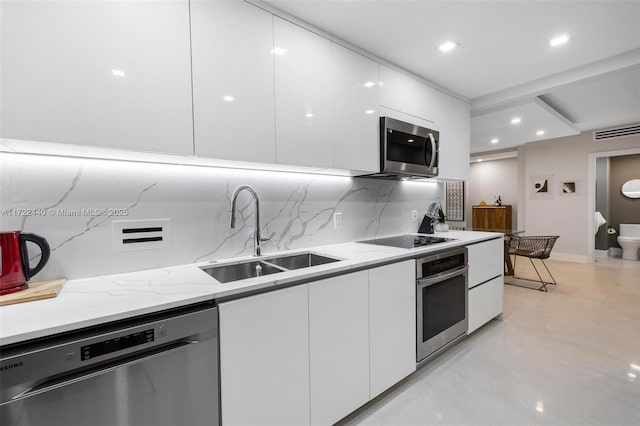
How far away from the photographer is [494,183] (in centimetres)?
762

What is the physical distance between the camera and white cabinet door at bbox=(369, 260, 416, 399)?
5.36 feet

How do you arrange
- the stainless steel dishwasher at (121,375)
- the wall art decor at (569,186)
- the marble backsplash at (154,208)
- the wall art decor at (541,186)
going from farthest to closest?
the wall art decor at (541,186) → the wall art decor at (569,186) → the marble backsplash at (154,208) → the stainless steel dishwasher at (121,375)

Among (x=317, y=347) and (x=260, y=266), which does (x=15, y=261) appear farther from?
(x=317, y=347)

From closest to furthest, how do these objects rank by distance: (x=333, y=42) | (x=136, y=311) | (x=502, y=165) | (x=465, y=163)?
1. (x=136, y=311)
2. (x=333, y=42)
3. (x=465, y=163)
4. (x=502, y=165)

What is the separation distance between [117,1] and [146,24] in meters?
0.11

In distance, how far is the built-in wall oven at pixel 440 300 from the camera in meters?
1.92

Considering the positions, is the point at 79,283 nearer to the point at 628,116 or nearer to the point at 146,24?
the point at 146,24

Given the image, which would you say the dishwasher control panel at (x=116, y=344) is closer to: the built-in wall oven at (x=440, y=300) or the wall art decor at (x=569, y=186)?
the built-in wall oven at (x=440, y=300)

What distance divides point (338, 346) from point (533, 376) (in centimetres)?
155

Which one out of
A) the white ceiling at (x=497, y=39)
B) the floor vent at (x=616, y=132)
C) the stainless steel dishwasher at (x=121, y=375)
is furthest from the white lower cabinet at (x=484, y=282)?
the floor vent at (x=616, y=132)

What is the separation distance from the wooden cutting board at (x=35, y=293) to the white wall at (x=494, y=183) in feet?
26.9

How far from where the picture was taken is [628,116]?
4477 mm

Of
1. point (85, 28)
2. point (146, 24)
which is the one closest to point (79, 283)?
point (85, 28)

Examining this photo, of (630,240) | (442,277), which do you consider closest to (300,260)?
(442,277)
